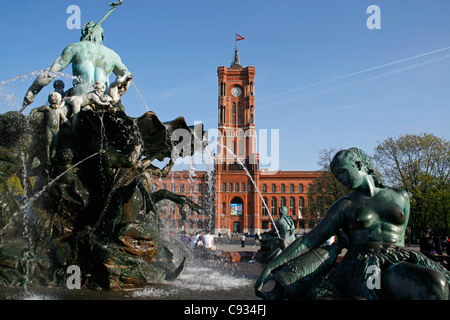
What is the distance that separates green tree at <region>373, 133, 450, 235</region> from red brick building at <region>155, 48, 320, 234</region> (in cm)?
4366

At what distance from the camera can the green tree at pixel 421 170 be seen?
31047 millimetres

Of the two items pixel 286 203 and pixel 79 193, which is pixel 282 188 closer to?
pixel 286 203

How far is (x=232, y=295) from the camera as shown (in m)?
6.98

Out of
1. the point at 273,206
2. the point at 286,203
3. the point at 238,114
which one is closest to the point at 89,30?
the point at 286,203

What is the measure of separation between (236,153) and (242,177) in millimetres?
5012

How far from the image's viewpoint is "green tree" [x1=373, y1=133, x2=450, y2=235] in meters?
31.0

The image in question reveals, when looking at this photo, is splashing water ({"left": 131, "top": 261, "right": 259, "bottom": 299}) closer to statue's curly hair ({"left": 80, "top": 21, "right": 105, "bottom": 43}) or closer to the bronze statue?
the bronze statue

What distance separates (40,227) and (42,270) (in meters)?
0.87

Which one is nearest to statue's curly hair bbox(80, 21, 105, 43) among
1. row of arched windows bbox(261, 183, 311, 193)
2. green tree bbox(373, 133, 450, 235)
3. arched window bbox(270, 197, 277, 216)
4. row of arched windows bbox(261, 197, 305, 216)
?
green tree bbox(373, 133, 450, 235)

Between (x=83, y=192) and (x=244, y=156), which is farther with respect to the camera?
(x=244, y=156)

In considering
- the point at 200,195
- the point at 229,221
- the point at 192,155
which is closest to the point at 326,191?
the point at 192,155

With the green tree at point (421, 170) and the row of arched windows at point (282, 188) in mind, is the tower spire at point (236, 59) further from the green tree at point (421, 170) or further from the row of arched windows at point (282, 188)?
the green tree at point (421, 170)

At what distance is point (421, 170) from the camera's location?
3203cm
